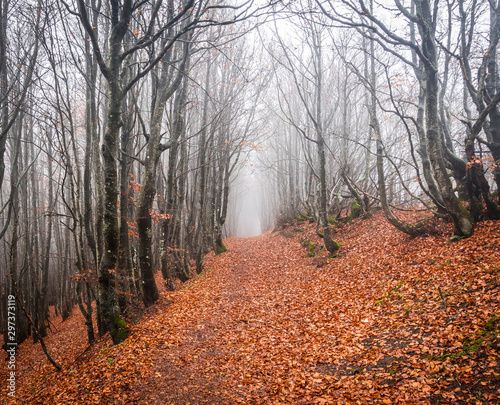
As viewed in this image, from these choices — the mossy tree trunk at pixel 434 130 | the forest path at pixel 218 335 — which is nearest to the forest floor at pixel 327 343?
the forest path at pixel 218 335

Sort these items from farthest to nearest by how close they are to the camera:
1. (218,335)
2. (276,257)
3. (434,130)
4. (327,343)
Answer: (276,257) → (434,130) → (218,335) → (327,343)

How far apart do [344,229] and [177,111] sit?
29.1ft

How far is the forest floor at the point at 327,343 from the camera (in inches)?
130

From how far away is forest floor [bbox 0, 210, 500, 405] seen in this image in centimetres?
331

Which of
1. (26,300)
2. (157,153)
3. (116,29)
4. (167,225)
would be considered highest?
(116,29)

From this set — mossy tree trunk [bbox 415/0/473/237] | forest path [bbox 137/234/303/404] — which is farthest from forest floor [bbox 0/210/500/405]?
mossy tree trunk [bbox 415/0/473/237]

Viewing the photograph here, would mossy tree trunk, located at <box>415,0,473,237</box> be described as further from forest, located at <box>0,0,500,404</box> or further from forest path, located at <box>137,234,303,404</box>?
forest path, located at <box>137,234,303,404</box>

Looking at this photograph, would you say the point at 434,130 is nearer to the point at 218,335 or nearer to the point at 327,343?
the point at 327,343

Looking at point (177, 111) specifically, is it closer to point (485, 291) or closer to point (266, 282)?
point (266, 282)

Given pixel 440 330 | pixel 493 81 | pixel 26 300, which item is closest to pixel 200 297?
pixel 440 330

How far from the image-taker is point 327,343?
4770 millimetres

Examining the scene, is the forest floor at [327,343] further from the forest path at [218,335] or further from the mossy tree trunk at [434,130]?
the mossy tree trunk at [434,130]

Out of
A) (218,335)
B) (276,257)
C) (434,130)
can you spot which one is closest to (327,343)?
(218,335)

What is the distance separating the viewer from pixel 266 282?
931 cm
